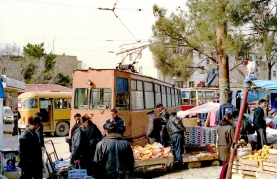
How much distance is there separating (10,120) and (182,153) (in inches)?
194

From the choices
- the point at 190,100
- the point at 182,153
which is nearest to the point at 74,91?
the point at 182,153

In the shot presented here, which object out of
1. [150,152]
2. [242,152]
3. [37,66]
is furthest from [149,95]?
[37,66]

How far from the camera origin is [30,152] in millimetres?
7426

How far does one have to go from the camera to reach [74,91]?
46.1 feet

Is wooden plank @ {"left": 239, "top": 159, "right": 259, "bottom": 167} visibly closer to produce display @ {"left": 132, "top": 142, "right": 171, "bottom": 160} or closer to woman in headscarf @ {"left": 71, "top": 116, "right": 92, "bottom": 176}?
produce display @ {"left": 132, "top": 142, "right": 171, "bottom": 160}

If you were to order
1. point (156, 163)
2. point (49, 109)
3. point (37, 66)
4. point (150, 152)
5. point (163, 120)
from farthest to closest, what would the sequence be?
point (37, 66) → point (49, 109) → point (163, 120) → point (150, 152) → point (156, 163)

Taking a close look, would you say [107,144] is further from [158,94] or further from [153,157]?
[158,94]

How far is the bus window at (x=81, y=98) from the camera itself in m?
13.8

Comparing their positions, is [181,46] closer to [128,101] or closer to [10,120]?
[128,101]

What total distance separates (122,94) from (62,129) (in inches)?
424

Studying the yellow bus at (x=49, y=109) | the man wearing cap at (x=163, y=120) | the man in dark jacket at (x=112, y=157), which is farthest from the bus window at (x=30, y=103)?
the man in dark jacket at (x=112, y=157)

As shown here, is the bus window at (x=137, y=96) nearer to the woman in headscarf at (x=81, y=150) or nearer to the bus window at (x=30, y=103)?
the woman in headscarf at (x=81, y=150)

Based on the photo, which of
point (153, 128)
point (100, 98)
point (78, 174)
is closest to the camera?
point (78, 174)

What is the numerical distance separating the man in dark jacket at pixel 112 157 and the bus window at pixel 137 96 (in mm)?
8196
